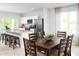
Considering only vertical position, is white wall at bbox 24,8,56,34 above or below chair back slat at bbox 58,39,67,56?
above

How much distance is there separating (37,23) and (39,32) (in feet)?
0.47

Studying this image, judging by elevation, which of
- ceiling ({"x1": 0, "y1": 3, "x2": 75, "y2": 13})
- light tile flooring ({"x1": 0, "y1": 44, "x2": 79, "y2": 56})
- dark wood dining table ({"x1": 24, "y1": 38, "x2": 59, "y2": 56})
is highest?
ceiling ({"x1": 0, "y1": 3, "x2": 75, "y2": 13})

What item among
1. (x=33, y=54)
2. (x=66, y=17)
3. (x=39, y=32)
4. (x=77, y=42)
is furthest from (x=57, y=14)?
(x=33, y=54)

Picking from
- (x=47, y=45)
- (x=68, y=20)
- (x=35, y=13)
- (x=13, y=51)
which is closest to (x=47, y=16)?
(x=35, y=13)

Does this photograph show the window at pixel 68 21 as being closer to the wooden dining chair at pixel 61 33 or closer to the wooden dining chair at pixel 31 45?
the wooden dining chair at pixel 61 33

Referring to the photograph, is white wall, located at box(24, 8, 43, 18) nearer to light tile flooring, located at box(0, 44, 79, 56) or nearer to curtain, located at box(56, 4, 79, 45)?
curtain, located at box(56, 4, 79, 45)

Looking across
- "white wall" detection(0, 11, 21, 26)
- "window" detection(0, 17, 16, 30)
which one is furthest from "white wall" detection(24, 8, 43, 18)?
"window" detection(0, 17, 16, 30)

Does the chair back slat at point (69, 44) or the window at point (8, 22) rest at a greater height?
the window at point (8, 22)

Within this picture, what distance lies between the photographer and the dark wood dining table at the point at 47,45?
5.45ft

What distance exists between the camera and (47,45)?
5.46ft

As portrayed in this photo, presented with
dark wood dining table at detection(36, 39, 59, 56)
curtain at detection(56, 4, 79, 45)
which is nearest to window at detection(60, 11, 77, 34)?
curtain at detection(56, 4, 79, 45)

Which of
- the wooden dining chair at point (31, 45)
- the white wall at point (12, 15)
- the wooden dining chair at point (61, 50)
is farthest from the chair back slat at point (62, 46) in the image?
the white wall at point (12, 15)

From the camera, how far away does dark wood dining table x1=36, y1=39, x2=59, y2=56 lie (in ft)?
5.45

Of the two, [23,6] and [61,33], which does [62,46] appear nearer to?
[61,33]
